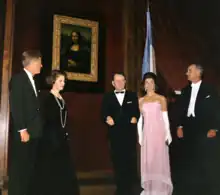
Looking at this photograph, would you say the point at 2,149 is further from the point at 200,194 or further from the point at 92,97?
the point at 200,194

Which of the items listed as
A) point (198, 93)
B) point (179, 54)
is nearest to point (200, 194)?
point (198, 93)

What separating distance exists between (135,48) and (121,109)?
1579 mm

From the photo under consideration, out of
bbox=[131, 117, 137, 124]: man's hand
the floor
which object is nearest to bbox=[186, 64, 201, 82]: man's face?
bbox=[131, 117, 137, 124]: man's hand

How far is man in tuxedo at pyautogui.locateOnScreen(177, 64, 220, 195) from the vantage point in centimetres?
354

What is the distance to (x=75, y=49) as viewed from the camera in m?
4.64

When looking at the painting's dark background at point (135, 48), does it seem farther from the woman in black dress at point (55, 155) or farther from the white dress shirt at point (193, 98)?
the woman in black dress at point (55, 155)

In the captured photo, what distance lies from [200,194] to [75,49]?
2550mm

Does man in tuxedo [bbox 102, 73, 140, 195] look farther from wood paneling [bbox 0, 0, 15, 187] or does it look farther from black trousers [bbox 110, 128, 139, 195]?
wood paneling [bbox 0, 0, 15, 187]

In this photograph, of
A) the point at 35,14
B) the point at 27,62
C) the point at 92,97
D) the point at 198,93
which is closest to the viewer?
the point at 27,62

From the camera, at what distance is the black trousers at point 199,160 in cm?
359

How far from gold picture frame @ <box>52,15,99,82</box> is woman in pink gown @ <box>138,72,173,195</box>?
127 cm

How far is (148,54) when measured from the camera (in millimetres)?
4461

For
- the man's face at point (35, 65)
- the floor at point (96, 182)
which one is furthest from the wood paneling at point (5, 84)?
the man's face at point (35, 65)

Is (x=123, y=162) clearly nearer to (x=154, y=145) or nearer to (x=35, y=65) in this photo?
(x=154, y=145)
